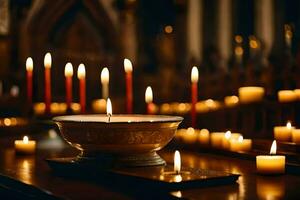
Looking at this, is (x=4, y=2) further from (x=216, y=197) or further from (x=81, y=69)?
(x=216, y=197)

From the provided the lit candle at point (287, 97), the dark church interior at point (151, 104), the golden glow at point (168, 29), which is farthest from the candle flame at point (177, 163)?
the golden glow at point (168, 29)

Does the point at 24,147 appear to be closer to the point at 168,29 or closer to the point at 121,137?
the point at 121,137

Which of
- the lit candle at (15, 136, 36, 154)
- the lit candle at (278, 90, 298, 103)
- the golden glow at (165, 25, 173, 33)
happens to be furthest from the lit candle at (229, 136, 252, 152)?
the golden glow at (165, 25, 173, 33)

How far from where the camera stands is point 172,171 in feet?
9.82

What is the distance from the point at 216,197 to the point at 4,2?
8483mm

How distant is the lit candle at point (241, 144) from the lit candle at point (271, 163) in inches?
29.3

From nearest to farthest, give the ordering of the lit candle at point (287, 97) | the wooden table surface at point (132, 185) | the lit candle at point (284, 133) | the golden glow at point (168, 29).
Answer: the wooden table surface at point (132, 185), the lit candle at point (284, 133), the lit candle at point (287, 97), the golden glow at point (168, 29)

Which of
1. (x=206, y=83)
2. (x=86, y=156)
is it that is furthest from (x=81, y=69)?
(x=206, y=83)

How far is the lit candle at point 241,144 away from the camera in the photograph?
12.8 ft

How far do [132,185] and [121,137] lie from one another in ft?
0.86

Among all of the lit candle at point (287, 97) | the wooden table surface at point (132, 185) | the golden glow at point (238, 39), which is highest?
the golden glow at point (238, 39)

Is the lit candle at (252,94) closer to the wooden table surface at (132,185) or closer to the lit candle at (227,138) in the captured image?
the lit candle at (227,138)

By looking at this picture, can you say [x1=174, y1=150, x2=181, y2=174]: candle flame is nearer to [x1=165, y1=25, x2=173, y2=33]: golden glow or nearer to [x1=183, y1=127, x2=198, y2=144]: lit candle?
[x1=183, y1=127, x2=198, y2=144]: lit candle

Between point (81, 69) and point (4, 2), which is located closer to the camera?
point (81, 69)
